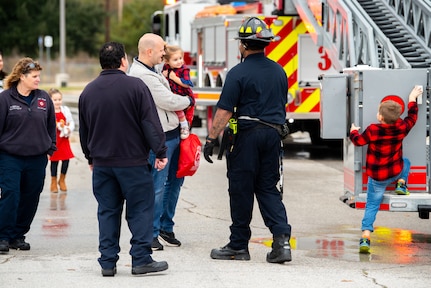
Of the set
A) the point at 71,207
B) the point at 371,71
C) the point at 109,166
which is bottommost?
the point at 71,207

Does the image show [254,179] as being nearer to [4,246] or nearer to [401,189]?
[401,189]

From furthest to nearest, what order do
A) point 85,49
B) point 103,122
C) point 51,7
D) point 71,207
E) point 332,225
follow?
point 85,49 < point 51,7 < point 71,207 < point 332,225 < point 103,122

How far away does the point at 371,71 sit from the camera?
8672 mm

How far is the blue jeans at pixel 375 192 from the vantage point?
8719 millimetres

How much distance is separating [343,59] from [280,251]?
15.3 feet

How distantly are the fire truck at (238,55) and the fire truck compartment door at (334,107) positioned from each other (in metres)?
6.93

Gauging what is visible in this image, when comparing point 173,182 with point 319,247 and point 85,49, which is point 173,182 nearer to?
point 319,247

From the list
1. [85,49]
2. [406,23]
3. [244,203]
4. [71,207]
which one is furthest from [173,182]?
[85,49]

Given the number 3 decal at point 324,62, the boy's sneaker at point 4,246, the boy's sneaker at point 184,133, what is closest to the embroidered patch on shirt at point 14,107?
the boy's sneaker at point 4,246

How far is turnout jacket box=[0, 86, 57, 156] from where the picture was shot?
8.84 metres

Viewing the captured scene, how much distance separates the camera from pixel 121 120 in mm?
7598

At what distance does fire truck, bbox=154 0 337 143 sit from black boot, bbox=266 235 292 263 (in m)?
7.79

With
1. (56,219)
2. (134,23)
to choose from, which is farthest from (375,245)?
(134,23)

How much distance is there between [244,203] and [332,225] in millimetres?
2314
